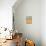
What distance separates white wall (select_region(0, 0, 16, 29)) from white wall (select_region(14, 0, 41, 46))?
0.89 meters

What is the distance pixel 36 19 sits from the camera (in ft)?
15.0

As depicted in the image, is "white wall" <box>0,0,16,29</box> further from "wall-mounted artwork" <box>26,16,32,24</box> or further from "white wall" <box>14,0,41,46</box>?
"wall-mounted artwork" <box>26,16,32,24</box>

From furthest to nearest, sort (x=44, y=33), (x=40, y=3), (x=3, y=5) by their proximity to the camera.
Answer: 1. (x=40, y=3)
2. (x=44, y=33)
3. (x=3, y=5)

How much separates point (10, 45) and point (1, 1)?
172cm

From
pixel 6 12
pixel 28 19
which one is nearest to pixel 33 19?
Answer: pixel 28 19

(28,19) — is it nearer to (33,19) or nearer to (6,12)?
(33,19)

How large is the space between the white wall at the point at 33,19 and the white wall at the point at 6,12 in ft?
2.93

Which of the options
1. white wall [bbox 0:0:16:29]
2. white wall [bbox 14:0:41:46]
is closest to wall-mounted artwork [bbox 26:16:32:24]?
white wall [bbox 14:0:41:46]

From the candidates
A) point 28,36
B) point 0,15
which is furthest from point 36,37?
point 0,15

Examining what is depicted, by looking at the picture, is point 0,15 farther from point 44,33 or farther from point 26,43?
point 44,33

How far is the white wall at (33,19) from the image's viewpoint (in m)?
4.56

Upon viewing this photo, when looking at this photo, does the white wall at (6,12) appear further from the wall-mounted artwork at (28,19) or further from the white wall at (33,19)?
the wall-mounted artwork at (28,19)

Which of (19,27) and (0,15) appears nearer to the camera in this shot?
(0,15)

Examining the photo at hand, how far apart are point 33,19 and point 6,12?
1366 mm
